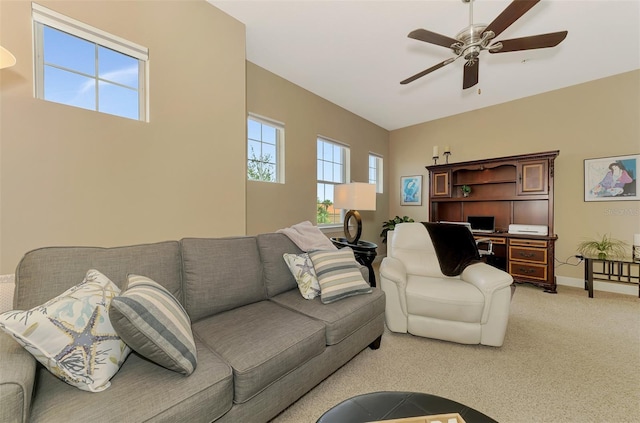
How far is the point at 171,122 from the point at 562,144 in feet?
17.2

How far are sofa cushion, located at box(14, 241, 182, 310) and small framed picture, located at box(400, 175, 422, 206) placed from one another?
484 cm

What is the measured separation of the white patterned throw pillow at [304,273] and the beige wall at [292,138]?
1.33 meters

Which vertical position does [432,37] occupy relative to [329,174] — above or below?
above

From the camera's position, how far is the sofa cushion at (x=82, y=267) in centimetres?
115

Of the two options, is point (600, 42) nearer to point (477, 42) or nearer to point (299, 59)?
point (477, 42)

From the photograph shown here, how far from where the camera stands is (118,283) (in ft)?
4.33

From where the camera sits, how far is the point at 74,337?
3.12 feet

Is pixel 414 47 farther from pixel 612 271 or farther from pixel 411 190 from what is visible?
pixel 612 271

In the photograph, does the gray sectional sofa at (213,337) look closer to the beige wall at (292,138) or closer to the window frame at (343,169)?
the beige wall at (292,138)

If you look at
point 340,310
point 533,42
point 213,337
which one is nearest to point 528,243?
point 533,42

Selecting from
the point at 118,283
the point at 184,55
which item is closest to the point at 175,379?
the point at 118,283

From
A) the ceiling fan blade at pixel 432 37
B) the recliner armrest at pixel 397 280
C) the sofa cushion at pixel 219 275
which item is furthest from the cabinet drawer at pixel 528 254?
the sofa cushion at pixel 219 275

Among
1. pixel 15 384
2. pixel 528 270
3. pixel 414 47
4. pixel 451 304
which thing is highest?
pixel 414 47

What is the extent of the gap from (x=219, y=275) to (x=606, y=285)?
502 cm
